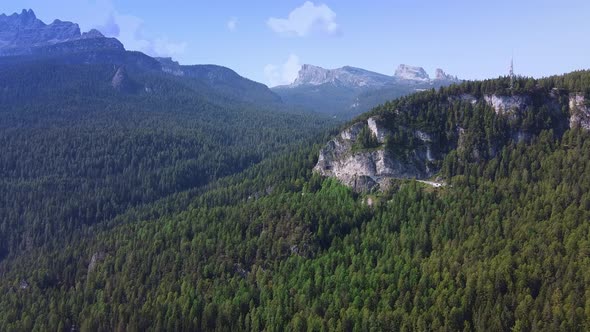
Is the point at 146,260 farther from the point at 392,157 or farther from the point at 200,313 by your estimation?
the point at 392,157

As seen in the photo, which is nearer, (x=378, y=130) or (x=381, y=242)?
(x=381, y=242)

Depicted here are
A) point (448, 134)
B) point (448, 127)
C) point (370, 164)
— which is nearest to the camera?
point (370, 164)

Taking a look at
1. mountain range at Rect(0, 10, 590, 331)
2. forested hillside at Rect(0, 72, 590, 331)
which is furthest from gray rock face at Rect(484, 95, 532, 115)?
forested hillside at Rect(0, 72, 590, 331)

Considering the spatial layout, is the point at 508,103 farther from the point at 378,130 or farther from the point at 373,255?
the point at 373,255

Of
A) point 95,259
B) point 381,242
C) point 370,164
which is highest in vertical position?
point 370,164

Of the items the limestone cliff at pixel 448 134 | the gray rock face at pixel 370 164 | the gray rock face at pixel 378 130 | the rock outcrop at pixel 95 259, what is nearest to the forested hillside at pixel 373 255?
the rock outcrop at pixel 95 259

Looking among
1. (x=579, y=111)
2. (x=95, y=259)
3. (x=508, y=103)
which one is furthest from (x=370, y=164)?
(x=95, y=259)

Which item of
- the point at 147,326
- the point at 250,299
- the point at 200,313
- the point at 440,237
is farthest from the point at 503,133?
the point at 147,326
